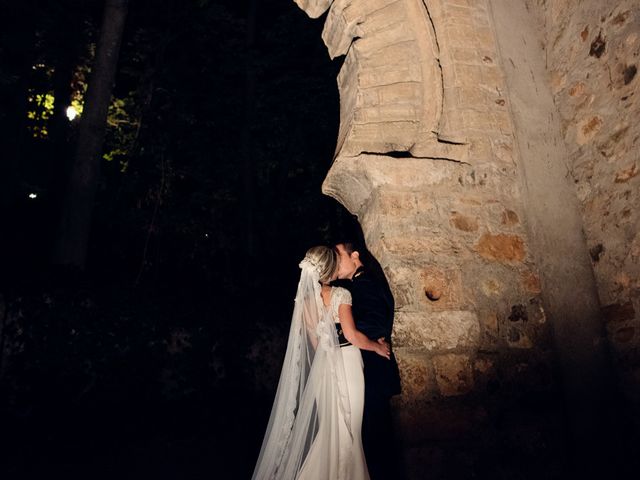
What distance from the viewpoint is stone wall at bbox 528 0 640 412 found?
2.34 m

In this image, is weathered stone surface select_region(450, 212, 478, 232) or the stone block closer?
the stone block

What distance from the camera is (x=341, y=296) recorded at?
3.47 m

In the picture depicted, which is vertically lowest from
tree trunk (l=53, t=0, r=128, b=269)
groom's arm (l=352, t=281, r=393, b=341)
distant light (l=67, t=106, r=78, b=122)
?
groom's arm (l=352, t=281, r=393, b=341)

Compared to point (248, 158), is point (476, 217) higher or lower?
lower

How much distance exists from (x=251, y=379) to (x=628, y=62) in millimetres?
5943

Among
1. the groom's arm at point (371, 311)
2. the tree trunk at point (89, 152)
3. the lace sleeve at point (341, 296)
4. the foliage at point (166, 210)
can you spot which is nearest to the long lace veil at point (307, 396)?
the lace sleeve at point (341, 296)

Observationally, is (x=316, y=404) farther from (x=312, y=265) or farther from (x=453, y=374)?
(x=453, y=374)

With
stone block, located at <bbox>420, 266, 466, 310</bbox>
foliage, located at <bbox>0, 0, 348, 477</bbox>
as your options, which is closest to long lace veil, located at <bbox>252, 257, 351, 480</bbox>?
stone block, located at <bbox>420, 266, 466, 310</bbox>

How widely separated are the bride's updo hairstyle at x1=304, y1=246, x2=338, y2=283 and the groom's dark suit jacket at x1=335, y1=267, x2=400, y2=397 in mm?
232

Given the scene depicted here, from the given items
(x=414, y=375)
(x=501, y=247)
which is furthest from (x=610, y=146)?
(x=414, y=375)

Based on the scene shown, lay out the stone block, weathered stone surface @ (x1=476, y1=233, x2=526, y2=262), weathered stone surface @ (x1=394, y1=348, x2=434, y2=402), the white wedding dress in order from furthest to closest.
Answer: the white wedding dress, weathered stone surface @ (x1=476, y1=233, x2=526, y2=262), the stone block, weathered stone surface @ (x1=394, y1=348, x2=434, y2=402)

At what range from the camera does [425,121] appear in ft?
8.98

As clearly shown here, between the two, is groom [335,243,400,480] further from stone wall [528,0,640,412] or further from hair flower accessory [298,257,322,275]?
stone wall [528,0,640,412]

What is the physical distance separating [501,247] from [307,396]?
1.78m
